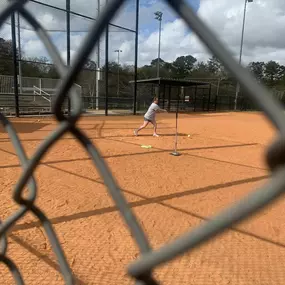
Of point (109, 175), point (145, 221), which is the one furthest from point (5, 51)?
point (109, 175)

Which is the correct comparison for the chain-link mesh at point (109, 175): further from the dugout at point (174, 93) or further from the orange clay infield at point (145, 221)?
the dugout at point (174, 93)

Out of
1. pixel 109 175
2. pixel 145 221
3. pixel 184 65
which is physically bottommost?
pixel 145 221

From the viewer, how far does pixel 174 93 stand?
32.0m

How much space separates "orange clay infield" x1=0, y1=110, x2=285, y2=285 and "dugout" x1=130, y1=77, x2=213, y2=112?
62.6 ft

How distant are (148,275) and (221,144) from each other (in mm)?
9637

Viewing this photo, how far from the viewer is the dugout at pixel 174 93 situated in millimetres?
27198

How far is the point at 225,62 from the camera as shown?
45 centimetres

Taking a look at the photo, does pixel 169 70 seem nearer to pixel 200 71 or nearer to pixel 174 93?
pixel 200 71

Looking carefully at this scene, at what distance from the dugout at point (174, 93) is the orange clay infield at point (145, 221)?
19.1 m

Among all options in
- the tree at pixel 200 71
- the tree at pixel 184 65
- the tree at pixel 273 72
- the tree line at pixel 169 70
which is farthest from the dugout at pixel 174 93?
the tree at pixel 184 65

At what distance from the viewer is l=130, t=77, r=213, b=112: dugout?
2720 centimetres

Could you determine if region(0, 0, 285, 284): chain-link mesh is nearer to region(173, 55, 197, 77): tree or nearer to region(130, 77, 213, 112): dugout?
region(130, 77, 213, 112): dugout

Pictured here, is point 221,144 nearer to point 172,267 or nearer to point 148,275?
point 172,267

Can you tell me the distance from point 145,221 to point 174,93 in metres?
29.3
